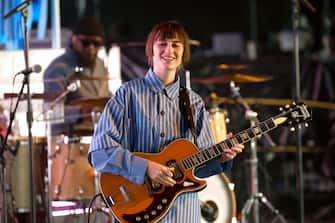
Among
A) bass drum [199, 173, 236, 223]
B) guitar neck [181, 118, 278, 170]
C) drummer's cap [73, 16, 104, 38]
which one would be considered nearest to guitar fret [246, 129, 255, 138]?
guitar neck [181, 118, 278, 170]

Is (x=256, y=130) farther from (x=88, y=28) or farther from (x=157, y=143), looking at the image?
(x=88, y=28)

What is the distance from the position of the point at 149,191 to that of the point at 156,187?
48mm

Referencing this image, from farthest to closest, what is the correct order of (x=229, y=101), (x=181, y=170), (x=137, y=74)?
1. (x=137, y=74)
2. (x=229, y=101)
3. (x=181, y=170)

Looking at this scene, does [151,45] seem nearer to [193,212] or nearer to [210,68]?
[193,212]

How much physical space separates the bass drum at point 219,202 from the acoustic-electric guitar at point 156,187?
6.75ft

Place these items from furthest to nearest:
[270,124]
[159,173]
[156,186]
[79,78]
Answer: [79,78]
[270,124]
[156,186]
[159,173]

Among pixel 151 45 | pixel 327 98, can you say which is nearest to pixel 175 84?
pixel 151 45

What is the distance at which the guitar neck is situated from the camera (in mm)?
4891

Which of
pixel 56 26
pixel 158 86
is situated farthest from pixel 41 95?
pixel 158 86

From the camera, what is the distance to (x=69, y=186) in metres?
6.89

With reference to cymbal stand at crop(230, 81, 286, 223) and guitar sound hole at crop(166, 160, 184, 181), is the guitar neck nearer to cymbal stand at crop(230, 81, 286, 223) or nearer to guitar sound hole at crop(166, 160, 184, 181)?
guitar sound hole at crop(166, 160, 184, 181)

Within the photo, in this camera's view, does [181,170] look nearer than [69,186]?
Yes

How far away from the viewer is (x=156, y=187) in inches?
191

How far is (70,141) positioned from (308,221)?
3.21 metres
